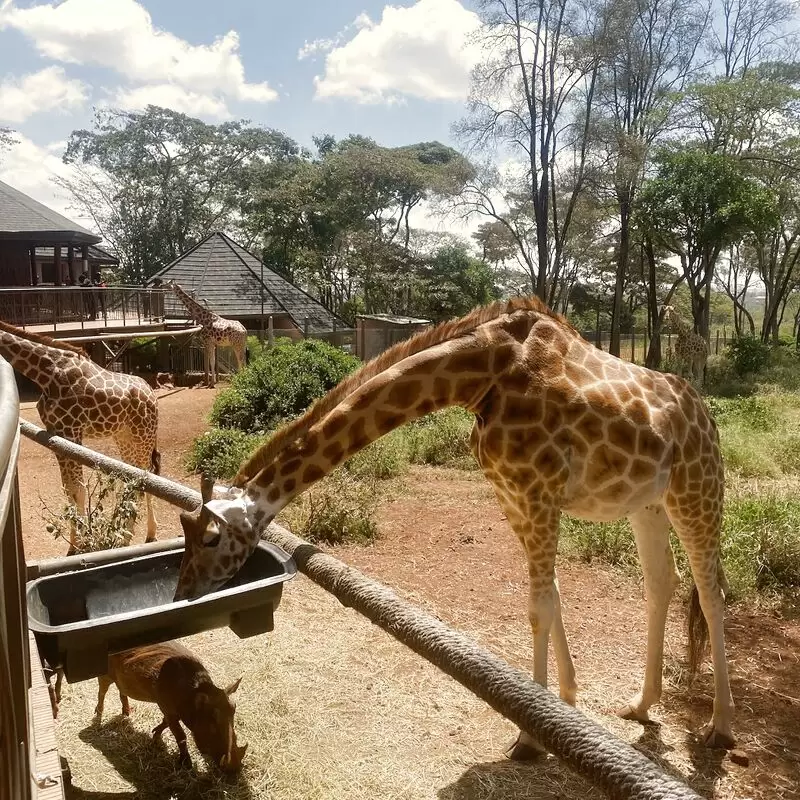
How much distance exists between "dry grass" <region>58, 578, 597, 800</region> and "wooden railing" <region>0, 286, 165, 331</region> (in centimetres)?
1195

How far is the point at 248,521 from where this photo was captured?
8.50 feet

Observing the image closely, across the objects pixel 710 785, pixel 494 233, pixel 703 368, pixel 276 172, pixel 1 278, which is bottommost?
pixel 710 785

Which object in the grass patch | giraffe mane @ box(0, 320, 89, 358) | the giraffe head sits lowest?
the grass patch

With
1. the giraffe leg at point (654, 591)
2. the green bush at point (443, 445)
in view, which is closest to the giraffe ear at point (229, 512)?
the giraffe leg at point (654, 591)

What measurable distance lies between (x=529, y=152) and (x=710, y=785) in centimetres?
1630

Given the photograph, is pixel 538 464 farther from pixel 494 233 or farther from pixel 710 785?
pixel 494 233

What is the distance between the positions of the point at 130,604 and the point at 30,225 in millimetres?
19174

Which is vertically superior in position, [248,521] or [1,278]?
[1,278]

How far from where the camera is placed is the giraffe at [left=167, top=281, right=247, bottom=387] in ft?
54.3

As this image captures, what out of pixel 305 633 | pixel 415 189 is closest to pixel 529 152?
pixel 415 189

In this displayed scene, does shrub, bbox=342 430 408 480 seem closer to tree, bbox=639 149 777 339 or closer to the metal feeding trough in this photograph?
the metal feeding trough

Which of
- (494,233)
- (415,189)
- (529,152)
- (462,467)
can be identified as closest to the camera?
(462,467)

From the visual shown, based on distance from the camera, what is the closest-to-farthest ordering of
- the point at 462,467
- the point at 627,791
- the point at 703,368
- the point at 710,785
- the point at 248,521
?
the point at 627,791 < the point at 248,521 < the point at 710,785 < the point at 462,467 < the point at 703,368

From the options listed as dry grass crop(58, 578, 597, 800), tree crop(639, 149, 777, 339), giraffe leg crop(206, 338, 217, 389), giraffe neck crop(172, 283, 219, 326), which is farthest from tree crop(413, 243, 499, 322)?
dry grass crop(58, 578, 597, 800)
